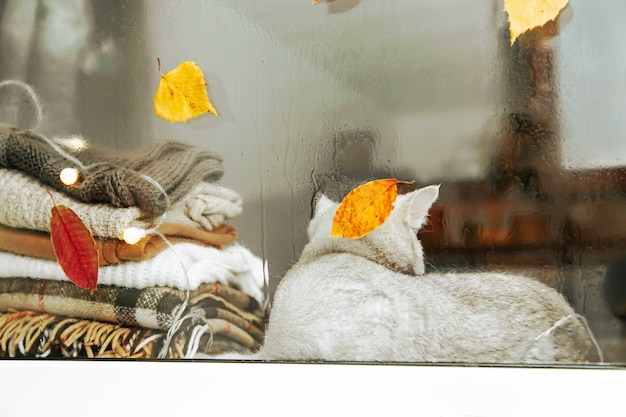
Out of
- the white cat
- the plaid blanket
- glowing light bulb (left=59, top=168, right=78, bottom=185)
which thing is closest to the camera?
the white cat

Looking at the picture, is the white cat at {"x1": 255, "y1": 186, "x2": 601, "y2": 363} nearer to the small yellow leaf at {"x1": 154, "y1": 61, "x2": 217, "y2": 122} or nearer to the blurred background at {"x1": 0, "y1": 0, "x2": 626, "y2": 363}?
the blurred background at {"x1": 0, "y1": 0, "x2": 626, "y2": 363}

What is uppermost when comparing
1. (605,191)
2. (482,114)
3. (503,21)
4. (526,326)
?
(503,21)

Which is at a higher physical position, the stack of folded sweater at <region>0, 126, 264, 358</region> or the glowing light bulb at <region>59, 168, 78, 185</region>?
the glowing light bulb at <region>59, 168, 78, 185</region>

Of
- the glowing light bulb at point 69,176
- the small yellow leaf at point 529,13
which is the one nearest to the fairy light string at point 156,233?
the glowing light bulb at point 69,176

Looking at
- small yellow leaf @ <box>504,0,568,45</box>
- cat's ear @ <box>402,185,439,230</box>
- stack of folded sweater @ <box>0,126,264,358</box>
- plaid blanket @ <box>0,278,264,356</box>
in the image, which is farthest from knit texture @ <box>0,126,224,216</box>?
small yellow leaf @ <box>504,0,568,45</box>

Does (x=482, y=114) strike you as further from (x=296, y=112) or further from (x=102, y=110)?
(x=102, y=110)

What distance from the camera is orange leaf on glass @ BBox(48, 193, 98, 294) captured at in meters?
1.07

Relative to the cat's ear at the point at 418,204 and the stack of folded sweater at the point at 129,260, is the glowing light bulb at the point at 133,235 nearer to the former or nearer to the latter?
the stack of folded sweater at the point at 129,260

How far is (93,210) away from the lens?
1.08 m

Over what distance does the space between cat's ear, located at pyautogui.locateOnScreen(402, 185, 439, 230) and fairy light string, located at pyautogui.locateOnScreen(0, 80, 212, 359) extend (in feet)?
1.36

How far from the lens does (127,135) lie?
1.07 meters

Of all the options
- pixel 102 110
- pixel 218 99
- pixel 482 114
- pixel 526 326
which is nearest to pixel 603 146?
pixel 482 114

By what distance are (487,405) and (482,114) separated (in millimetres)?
455

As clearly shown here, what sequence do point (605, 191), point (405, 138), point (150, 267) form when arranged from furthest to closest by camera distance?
point (150, 267) < point (405, 138) < point (605, 191)
